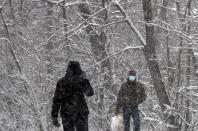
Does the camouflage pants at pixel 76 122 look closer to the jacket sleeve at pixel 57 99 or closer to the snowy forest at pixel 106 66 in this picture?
the jacket sleeve at pixel 57 99

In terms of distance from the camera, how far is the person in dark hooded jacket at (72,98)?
468cm

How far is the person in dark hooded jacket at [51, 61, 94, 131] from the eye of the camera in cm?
468

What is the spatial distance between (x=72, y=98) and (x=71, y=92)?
0.09 metres

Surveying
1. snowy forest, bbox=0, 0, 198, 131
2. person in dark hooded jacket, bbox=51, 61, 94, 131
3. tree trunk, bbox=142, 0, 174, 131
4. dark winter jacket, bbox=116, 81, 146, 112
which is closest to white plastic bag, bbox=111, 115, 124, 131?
dark winter jacket, bbox=116, 81, 146, 112

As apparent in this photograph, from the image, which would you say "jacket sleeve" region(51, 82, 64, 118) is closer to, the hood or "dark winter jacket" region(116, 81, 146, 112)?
the hood

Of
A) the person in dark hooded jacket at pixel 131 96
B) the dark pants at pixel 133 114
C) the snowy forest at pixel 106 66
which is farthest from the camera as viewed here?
the snowy forest at pixel 106 66

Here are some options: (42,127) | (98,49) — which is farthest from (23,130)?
→ (98,49)

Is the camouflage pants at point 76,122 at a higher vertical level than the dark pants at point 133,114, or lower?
higher

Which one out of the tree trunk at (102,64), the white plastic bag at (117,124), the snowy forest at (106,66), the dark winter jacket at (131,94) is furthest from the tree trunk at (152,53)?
the white plastic bag at (117,124)

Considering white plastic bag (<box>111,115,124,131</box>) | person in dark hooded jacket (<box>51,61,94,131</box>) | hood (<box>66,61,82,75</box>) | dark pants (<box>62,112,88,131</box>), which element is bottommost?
white plastic bag (<box>111,115,124,131</box>)

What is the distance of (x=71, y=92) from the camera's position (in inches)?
187

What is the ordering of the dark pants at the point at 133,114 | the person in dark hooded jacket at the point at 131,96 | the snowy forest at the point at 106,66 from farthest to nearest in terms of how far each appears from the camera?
the snowy forest at the point at 106,66 → the dark pants at the point at 133,114 → the person in dark hooded jacket at the point at 131,96

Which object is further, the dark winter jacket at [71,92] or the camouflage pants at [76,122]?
the camouflage pants at [76,122]

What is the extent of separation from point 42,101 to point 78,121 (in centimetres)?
376
